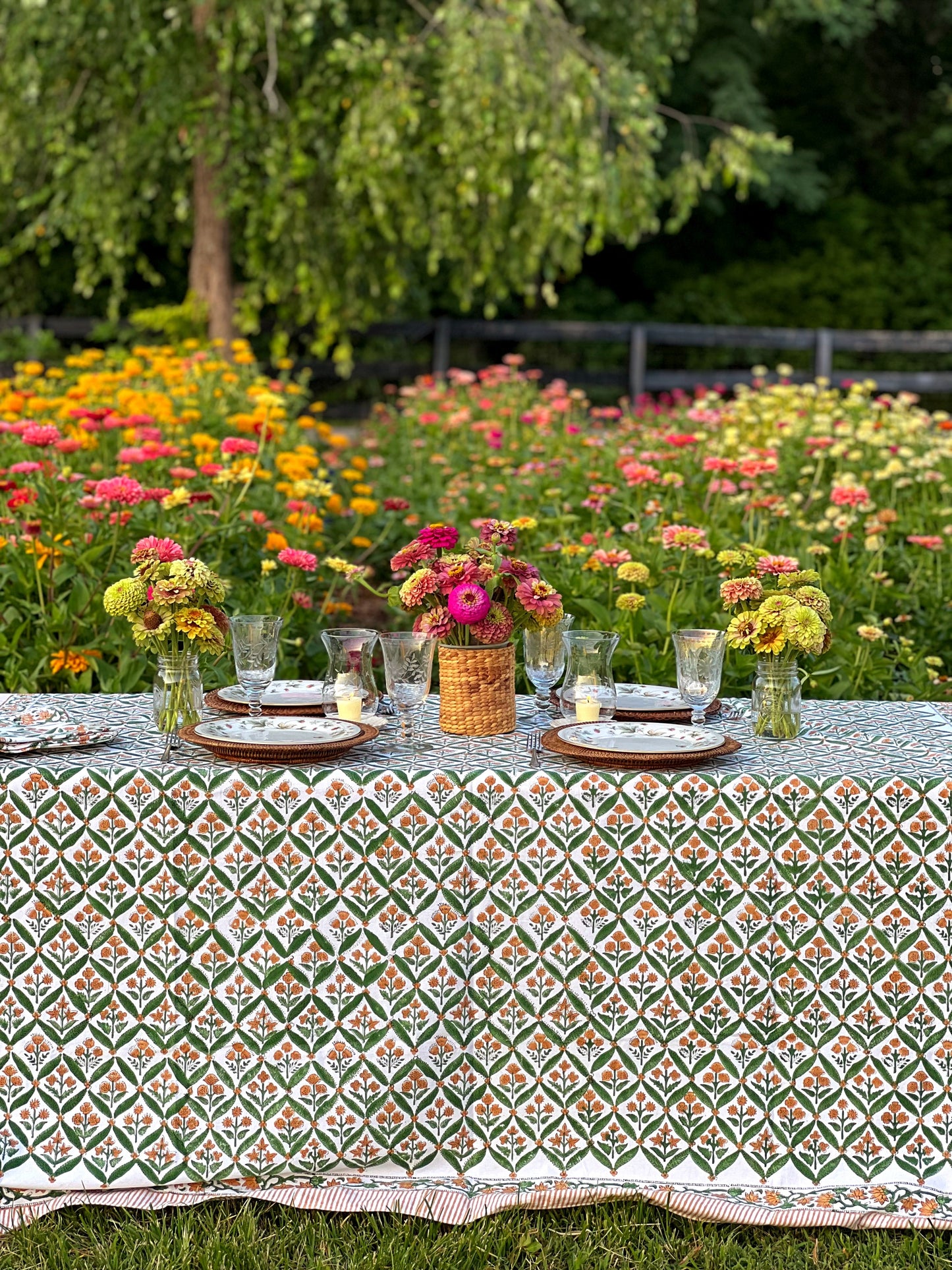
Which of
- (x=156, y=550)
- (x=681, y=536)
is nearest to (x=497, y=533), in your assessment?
(x=156, y=550)

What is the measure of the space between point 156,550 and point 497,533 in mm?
580

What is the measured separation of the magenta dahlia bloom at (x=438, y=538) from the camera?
2621 mm

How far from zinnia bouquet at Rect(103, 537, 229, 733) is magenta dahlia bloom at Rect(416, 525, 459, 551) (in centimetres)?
36

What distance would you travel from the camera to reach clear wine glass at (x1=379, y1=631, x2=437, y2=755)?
2.46m

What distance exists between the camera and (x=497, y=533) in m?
2.67

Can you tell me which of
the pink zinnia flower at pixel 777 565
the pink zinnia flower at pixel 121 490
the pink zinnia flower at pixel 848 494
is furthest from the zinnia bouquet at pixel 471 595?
the pink zinnia flower at pixel 848 494

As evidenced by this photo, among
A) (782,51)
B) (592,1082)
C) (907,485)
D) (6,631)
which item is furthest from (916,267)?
(592,1082)

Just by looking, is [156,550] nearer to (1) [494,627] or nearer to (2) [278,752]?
(2) [278,752]

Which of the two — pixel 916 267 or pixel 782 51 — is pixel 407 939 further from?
pixel 782 51

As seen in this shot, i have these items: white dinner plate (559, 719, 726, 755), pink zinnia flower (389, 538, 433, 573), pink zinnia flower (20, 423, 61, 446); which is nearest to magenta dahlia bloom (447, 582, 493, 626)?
pink zinnia flower (389, 538, 433, 573)

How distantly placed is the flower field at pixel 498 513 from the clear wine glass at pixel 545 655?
410 millimetres

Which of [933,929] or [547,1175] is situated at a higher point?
[933,929]

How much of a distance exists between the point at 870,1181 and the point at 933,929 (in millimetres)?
391

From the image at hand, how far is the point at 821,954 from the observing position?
2301mm
